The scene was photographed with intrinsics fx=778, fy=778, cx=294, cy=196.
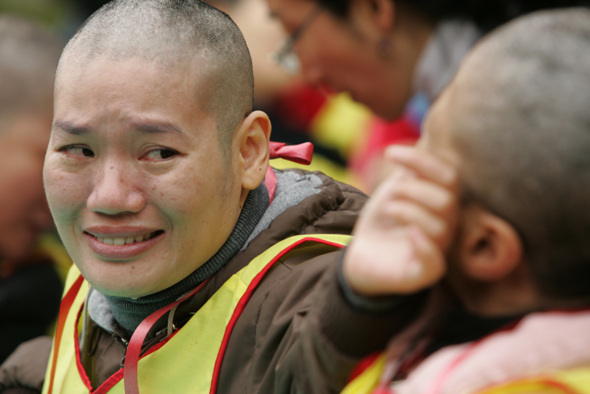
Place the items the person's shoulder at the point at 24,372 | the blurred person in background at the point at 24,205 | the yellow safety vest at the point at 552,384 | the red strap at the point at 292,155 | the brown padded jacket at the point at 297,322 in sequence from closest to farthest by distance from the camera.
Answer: the yellow safety vest at the point at 552,384, the brown padded jacket at the point at 297,322, the red strap at the point at 292,155, the person's shoulder at the point at 24,372, the blurred person in background at the point at 24,205

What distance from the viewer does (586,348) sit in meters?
1.02

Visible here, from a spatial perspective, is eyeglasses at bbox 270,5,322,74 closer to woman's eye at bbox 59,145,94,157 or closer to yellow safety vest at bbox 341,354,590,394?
woman's eye at bbox 59,145,94,157

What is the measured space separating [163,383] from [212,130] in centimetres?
58

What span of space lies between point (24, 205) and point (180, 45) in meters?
A: 1.36

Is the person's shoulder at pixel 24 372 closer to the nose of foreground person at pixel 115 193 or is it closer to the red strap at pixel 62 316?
the red strap at pixel 62 316

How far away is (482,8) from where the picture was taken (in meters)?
1.75

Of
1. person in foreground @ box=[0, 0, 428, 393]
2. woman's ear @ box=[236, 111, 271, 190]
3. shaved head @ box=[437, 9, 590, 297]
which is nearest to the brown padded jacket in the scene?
person in foreground @ box=[0, 0, 428, 393]

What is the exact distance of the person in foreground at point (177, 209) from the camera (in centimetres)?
165

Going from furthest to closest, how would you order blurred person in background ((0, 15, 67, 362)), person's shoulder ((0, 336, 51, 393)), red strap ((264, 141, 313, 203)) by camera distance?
blurred person in background ((0, 15, 67, 362)) → person's shoulder ((0, 336, 51, 393)) → red strap ((264, 141, 313, 203))

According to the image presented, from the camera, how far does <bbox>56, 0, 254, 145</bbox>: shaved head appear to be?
1714mm

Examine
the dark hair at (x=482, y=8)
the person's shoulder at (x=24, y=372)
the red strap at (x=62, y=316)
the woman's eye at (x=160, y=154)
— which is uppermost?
the dark hair at (x=482, y=8)

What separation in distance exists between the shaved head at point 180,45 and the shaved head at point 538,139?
30.7 inches

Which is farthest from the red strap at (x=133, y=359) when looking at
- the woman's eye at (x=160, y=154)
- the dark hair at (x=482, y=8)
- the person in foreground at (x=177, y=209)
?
the dark hair at (x=482, y=8)

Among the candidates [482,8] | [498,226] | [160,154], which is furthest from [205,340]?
[482,8]
